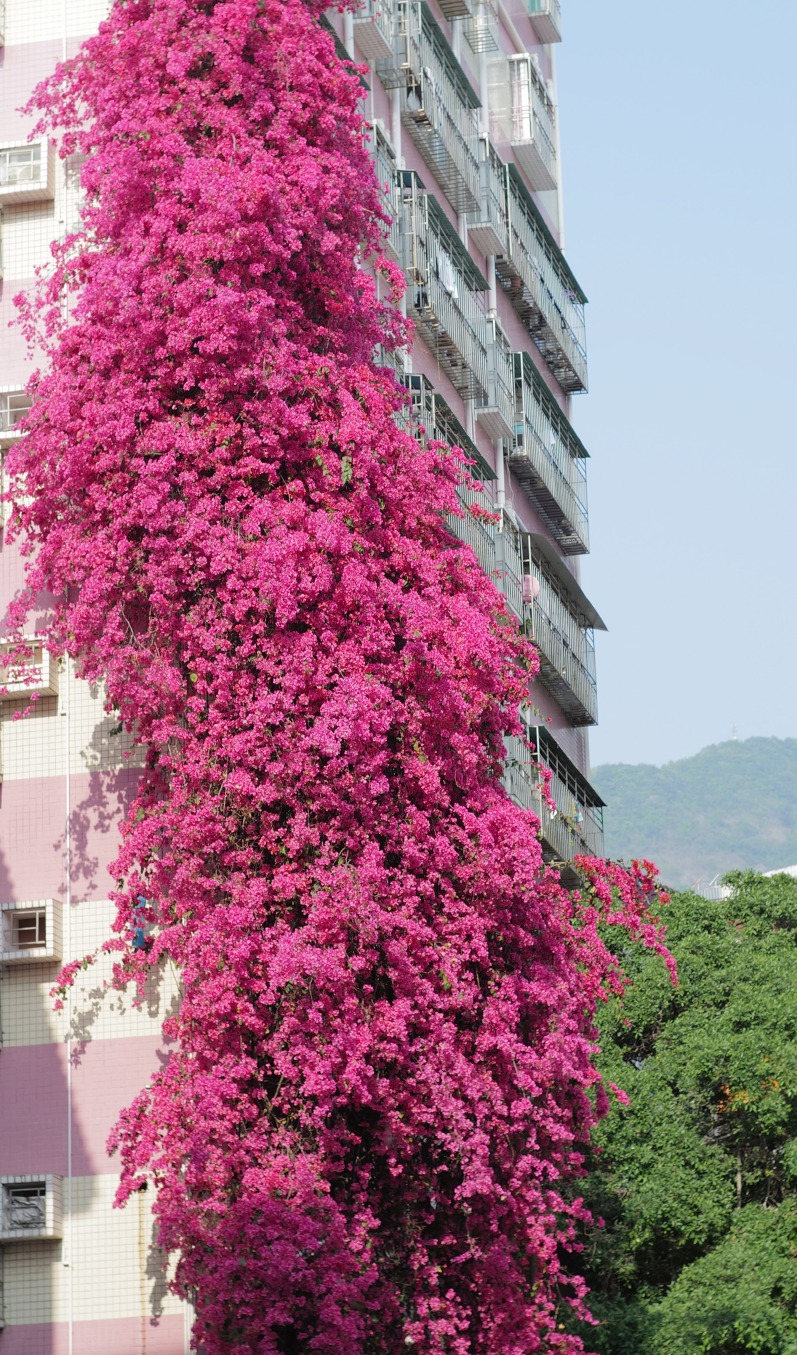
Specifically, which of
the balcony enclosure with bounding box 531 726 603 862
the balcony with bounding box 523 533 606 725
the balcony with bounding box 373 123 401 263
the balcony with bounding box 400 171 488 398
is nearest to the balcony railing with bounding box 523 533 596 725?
the balcony with bounding box 523 533 606 725

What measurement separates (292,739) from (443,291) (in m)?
10.2

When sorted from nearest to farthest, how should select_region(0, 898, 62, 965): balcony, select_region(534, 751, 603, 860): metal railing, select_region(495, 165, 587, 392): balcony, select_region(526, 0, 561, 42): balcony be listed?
select_region(0, 898, 62, 965): balcony < select_region(534, 751, 603, 860): metal railing < select_region(495, 165, 587, 392): balcony < select_region(526, 0, 561, 42): balcony

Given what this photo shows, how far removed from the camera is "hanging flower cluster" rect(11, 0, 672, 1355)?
16.8m

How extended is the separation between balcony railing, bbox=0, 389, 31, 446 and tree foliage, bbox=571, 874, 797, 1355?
9.38 meters

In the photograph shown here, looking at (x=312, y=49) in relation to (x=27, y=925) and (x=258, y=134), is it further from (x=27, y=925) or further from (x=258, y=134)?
(x=27, y=925)

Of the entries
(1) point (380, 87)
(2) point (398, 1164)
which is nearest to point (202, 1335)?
(2) point (398, 1164)

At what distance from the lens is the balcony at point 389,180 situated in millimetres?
24562

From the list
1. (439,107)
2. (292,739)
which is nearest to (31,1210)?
(292,739)

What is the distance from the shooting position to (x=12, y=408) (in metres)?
20.5

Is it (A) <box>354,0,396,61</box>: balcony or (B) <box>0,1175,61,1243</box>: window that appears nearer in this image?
(B) <box>0,1175,61,1243</box>: window

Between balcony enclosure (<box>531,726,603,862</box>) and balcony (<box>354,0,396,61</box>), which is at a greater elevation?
balcony (<box>354,0,396,61</box>)

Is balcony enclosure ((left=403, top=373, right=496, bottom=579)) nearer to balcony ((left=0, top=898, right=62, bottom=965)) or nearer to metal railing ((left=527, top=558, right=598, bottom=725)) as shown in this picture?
→ metal railing ((left=527, top=558, right=598, bottom=725))

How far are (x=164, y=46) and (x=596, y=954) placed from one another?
8420mm

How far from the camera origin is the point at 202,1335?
55.3 feet
